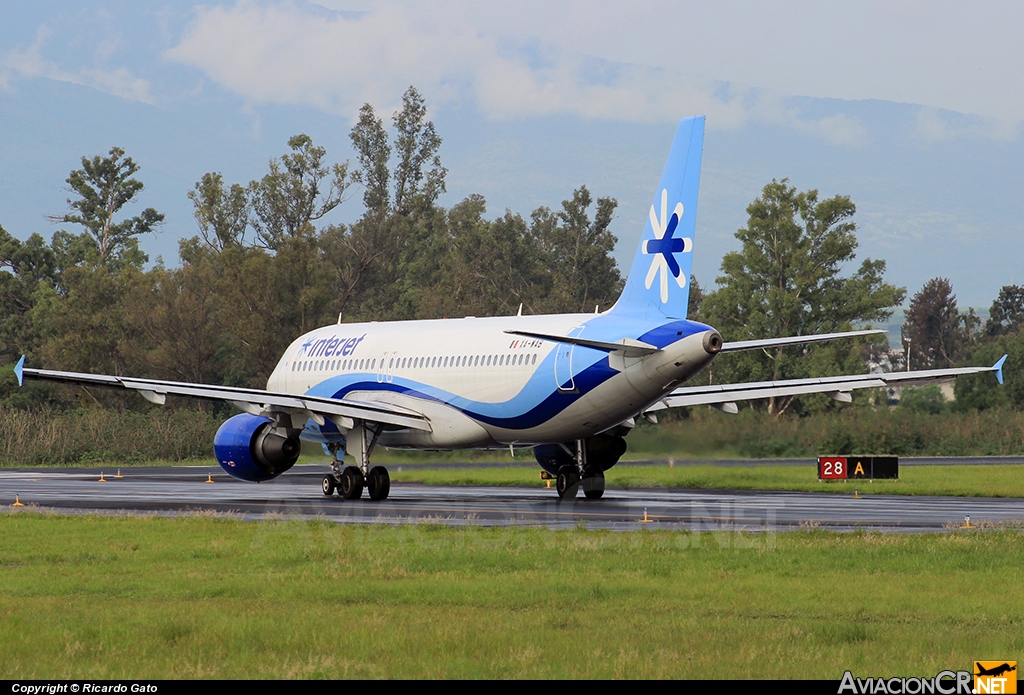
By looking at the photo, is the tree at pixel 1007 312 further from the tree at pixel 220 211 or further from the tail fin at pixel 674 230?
the tail fin at pixel 674 230

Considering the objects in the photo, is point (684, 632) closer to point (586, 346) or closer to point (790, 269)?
point (586, 346)

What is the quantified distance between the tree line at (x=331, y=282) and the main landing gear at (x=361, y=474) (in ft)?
98.3

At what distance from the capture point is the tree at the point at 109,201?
116812 mm

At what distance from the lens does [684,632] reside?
39.9 ft

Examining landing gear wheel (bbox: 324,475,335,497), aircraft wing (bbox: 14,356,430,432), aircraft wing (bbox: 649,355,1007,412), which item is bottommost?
landing gear wheel (bbox: 324,475,335,497)

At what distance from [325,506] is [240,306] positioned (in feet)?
155

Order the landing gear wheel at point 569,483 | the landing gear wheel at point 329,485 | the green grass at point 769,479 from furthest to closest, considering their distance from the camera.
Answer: the green grass at point 769,479
the landing gear wheel at point 329,485
the landing gear wheel at point 569,483

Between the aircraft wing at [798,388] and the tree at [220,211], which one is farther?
the tree at [220,211]

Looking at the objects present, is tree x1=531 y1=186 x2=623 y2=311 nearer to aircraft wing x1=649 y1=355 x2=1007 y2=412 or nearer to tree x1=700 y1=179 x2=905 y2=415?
tree x1=700 y1=179 x2=905 y2=415

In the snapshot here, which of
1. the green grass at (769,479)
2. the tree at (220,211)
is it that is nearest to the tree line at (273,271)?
the tree at (220,211)

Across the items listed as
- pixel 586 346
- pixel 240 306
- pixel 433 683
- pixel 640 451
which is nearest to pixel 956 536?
pixel 586 346

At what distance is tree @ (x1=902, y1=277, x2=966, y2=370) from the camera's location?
460ft

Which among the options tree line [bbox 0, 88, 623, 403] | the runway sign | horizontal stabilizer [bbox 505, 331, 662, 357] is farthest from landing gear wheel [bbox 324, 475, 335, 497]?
tree line [bbox 0, 88, 623, 403]

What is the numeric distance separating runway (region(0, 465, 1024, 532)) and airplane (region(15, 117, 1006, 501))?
1187 mm
